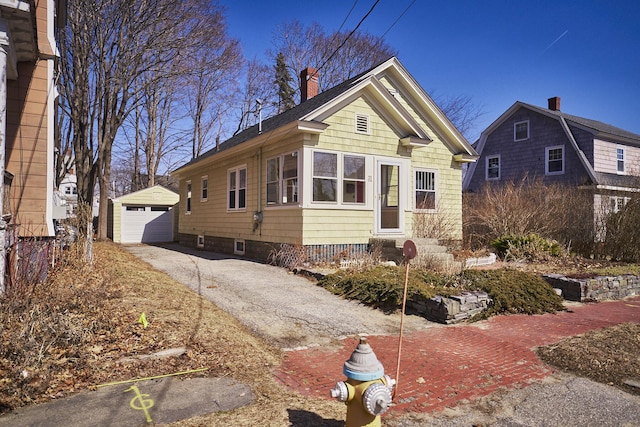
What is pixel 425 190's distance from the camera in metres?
14.2

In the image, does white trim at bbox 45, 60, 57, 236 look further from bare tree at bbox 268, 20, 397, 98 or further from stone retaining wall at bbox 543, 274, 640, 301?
bare tree at bbox 268, 20, 397, 98

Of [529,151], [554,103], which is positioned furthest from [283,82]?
[554,103]

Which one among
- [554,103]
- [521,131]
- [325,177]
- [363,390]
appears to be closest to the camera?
[363,390]

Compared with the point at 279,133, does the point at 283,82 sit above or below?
above

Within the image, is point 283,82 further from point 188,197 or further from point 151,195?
point 188,197

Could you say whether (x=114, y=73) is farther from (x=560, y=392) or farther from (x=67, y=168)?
(x=560, y=392)

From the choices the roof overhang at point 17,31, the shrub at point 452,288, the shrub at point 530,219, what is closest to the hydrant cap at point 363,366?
the shrub at point 452,288

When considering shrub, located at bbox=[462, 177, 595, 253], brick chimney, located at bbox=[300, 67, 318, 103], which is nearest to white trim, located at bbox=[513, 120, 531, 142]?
shrub, located at bbox=[462, 177, 595, 253]

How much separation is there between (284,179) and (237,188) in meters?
3.21

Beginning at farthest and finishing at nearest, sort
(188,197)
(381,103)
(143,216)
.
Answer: (143,216), (188,197), (381,103)

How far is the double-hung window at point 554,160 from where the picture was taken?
72.2 ft

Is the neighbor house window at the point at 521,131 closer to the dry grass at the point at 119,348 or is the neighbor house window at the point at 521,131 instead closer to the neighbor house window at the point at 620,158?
the neighbor house window at the point at 620,158

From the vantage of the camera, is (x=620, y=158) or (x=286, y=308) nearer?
(x=286, y=308)

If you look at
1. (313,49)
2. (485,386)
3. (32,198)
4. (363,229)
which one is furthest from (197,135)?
(485,386)
